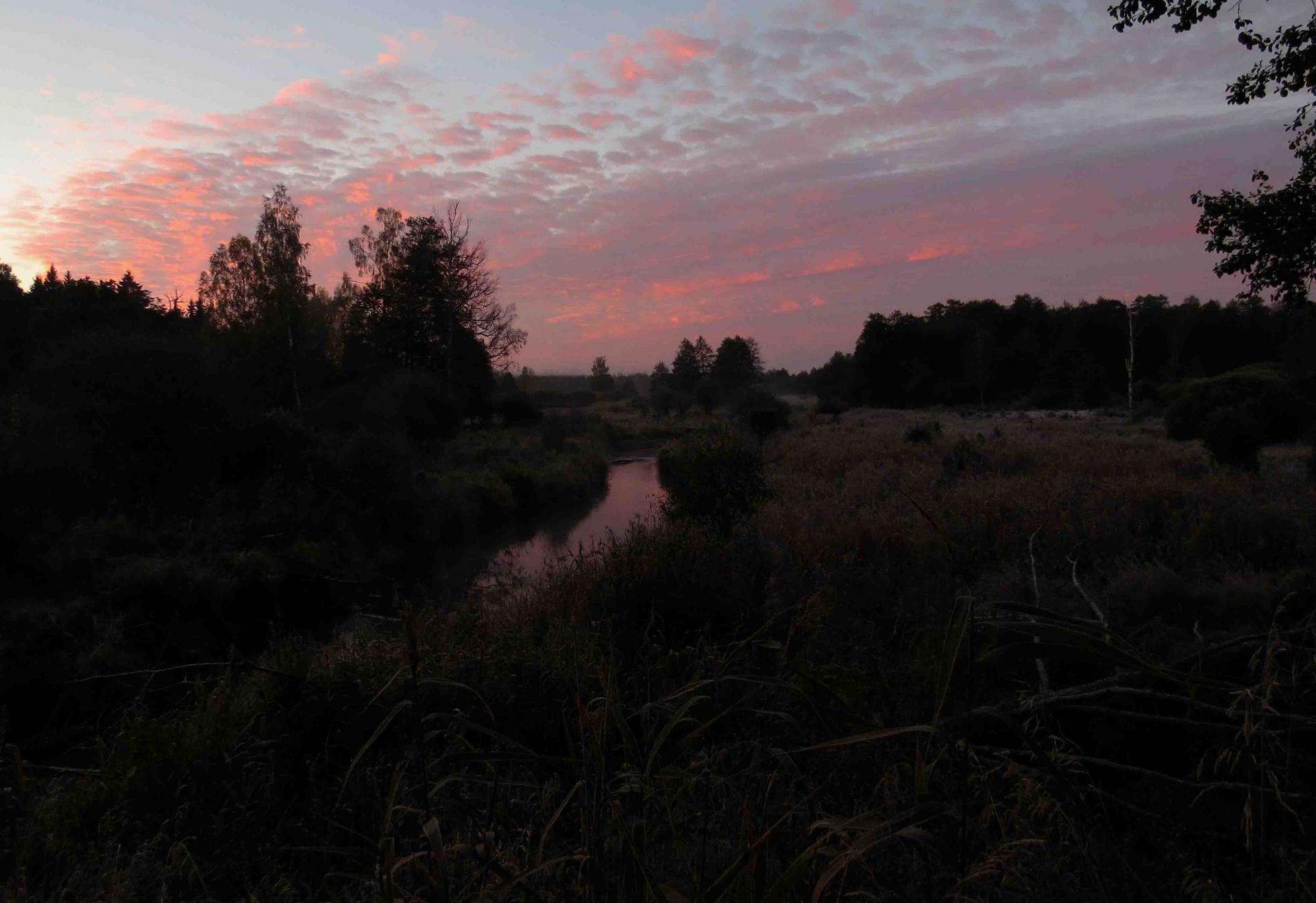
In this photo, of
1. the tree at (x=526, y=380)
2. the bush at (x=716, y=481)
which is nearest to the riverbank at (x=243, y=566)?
the bush at (x=716, y=481)

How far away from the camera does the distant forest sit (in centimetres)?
5044

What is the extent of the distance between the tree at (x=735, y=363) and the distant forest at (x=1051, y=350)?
2259 cm

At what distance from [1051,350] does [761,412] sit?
3011 cm

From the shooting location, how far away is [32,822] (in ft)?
14.1

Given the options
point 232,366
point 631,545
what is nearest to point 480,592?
point 631,545

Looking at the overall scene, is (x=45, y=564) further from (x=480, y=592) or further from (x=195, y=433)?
(x=480, y=592)

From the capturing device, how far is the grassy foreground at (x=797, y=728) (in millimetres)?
826

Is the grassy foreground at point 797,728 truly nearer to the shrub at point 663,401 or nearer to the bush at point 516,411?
the bush at point 516,411

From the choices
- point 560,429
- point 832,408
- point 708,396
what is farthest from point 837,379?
point 560,429

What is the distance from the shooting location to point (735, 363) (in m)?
89.9

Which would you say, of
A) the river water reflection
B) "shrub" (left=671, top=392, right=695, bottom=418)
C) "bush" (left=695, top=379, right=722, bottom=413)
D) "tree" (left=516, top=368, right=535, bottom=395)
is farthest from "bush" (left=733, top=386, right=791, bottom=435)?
"tree" (left=516, top=368, right=535, bottom=395)

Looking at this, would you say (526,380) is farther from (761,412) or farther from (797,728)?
(797,728)

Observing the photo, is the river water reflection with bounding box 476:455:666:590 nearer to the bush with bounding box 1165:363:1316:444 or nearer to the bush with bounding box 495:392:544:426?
the bush with bounding box 495:392:544:426

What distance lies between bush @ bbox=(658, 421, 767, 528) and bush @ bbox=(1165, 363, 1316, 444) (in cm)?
1225
